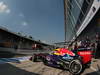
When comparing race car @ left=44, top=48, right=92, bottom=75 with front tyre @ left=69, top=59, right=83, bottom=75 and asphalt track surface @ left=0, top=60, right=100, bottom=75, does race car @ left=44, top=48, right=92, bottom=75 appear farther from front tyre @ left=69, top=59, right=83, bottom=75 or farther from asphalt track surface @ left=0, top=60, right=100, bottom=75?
asphalt track surface @ left=0, top=60, right=100, bottom=75

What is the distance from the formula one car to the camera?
16.5ft

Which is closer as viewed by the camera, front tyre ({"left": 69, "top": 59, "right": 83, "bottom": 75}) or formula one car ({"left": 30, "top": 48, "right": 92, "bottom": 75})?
front tyre ({"left": 69, "top": 59, "right": 83, "bottom": 75})

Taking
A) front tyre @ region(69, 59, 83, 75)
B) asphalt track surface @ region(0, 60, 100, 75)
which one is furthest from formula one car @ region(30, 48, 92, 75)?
asphalt track surface @ region(0, 60, 100, 75)

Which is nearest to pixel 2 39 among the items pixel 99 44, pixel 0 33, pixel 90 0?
pixel 0 33

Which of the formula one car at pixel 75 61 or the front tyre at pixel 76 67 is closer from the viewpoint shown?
the front tyre at pixel 76 67

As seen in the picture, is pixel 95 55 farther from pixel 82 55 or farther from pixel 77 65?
pixel 77 65

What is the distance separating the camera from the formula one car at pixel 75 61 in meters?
5.04

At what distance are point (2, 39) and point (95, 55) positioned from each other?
2989 centimetres

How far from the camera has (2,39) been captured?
108 feet

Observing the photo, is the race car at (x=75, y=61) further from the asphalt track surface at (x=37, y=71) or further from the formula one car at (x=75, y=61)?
the asphalt track surface at (x=37, y=71)

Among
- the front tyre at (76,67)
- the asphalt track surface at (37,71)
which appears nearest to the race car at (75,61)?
the front tyre at (76,67)

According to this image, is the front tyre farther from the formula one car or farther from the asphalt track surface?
the asphalt track surface

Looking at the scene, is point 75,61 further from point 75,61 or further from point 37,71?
point 37,71

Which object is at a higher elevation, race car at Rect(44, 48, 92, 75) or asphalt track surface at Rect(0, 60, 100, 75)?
race car at Rect(44, 48, 92, 75)
